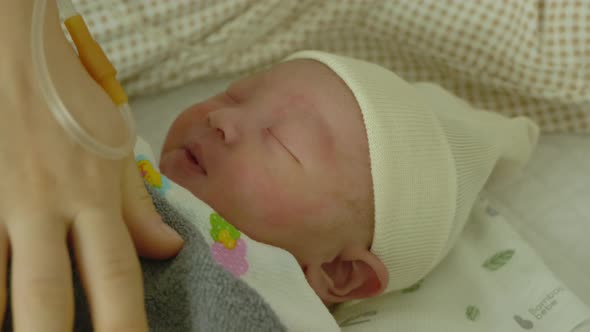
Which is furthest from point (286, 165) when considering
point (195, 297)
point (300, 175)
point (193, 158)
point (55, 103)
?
point (55, 103)

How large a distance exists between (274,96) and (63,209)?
1.58ft

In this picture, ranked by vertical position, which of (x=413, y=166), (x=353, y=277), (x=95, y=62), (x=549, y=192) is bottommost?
(x=549, y=192)

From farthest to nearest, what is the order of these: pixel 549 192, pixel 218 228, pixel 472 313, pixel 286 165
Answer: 1. pixel 549 192
2. pixel 472 313
3. pixel 286 165
4. pixel 218 228

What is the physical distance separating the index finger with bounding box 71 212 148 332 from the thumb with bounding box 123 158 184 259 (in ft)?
0.16

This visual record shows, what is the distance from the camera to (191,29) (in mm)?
1238

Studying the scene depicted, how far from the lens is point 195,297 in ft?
2.19

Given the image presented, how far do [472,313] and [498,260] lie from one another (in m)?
0.12

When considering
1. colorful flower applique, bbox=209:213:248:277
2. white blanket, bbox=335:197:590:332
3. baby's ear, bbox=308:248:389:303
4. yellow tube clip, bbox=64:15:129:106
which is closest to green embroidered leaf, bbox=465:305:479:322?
white blanket, bbox=335:197:590:332

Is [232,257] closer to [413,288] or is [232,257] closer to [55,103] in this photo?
[55,103]

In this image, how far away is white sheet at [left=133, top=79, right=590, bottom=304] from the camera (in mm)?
1145

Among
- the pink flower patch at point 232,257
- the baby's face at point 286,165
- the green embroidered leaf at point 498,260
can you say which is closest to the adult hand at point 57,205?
the pink flower patch at point 232,257

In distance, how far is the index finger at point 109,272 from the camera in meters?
0.53

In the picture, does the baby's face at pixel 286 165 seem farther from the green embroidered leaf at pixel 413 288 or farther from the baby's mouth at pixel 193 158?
the green embroidered leaf at pixel 413 288

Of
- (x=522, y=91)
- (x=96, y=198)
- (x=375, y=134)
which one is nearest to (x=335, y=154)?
(x=375, y=134)
